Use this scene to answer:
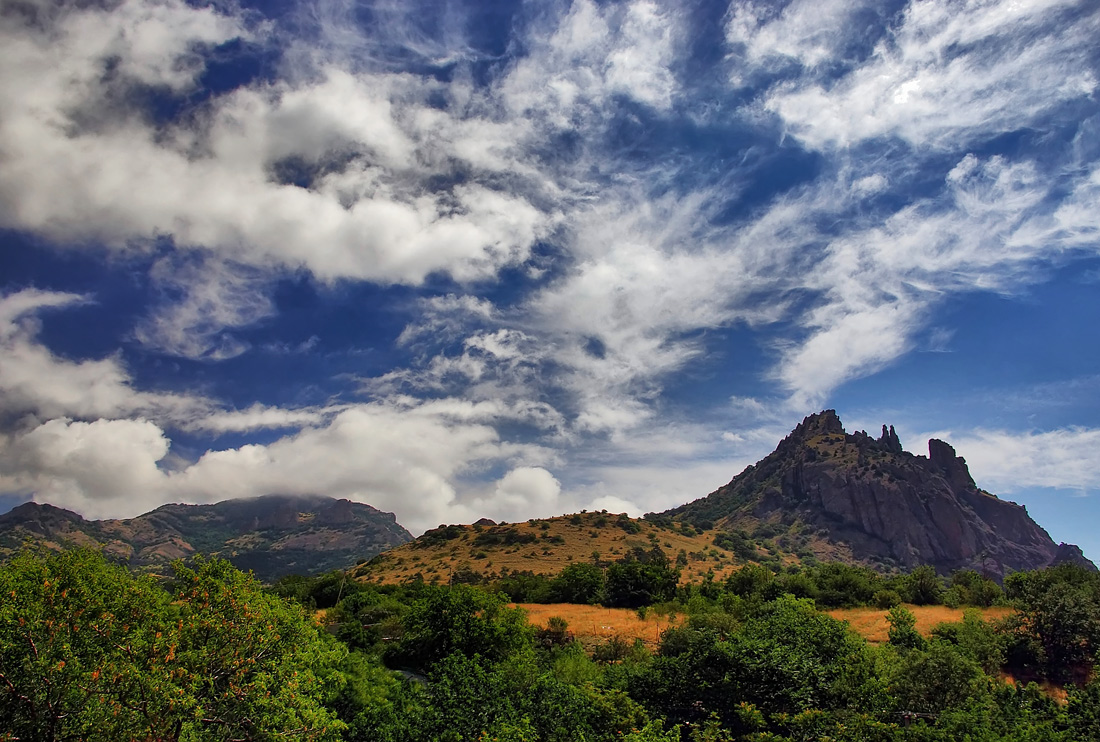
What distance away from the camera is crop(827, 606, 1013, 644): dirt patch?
4750 centimetres

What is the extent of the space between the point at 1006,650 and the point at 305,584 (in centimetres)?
8464

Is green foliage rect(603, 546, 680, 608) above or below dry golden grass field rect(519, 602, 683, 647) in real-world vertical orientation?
above

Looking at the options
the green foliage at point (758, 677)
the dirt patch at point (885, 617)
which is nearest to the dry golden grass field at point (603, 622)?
the dirt patch at point (885, 617)

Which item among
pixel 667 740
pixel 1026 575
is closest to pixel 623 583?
pixel 1026 575

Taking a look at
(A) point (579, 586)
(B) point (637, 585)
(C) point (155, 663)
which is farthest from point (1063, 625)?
(C) point (155, 663)

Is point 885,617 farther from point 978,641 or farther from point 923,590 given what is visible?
point 923,590

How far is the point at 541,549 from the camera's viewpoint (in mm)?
131125

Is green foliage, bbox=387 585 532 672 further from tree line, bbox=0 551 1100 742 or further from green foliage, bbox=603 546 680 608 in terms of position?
green foliage, bbox=603 546 680 608

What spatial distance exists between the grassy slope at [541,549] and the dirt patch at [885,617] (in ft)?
160

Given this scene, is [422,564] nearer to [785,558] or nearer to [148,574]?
[148,574]

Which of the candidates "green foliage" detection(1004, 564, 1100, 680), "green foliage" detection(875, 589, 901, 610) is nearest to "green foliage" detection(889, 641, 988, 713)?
"green foliage" detection(1004, 564, 1100, 680)

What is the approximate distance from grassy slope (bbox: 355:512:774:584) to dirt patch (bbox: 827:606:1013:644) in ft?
160

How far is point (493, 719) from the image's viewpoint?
19.5 m

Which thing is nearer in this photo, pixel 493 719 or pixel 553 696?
pixel 493 719
